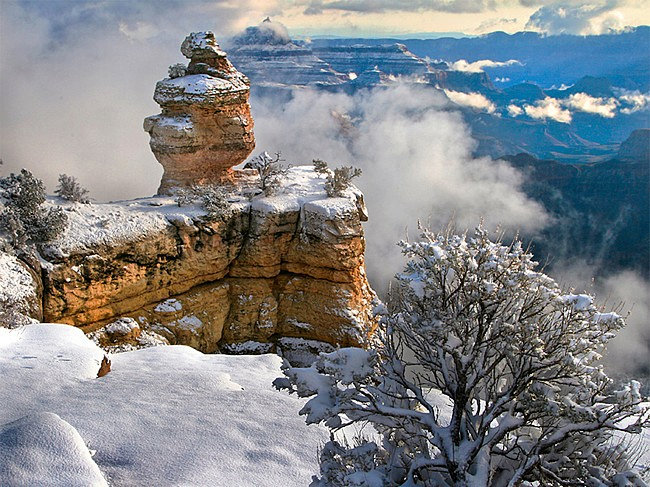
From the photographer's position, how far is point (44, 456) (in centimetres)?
570

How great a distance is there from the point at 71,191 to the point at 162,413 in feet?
Result: 43.3

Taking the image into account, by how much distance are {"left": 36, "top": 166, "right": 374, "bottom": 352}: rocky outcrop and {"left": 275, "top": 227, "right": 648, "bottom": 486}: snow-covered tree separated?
1315 centimetres

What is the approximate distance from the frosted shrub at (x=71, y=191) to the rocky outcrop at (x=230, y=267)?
1.61ft

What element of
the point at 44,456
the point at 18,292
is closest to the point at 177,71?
the point at 18,292

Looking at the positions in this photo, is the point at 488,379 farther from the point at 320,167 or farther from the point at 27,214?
the point at 320,167

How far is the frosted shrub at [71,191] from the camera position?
60.6 ft

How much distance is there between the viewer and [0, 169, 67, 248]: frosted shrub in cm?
1594

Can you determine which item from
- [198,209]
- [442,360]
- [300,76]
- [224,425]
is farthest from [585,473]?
[300,76]

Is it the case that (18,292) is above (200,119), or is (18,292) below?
below

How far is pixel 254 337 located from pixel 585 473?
58.2 feet

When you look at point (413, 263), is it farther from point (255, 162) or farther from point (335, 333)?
point (255, 162)

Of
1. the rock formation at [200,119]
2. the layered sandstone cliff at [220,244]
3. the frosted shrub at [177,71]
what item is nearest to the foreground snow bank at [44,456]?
the layered sandstone cliff at [220,244]

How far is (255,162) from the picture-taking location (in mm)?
22156

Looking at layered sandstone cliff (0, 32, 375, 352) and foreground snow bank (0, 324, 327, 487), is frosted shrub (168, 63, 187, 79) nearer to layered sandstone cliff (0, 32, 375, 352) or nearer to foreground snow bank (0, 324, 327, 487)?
layered sandstone cliff (0, 32, 375, 352)
